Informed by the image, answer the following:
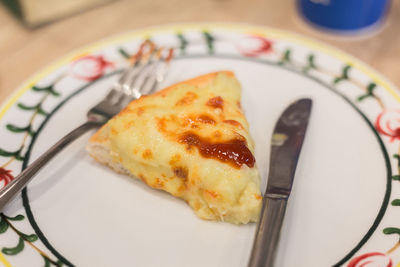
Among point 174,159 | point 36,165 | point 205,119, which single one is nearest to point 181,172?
point 174,159

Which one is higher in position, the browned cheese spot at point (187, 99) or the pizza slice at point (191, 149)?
the browned cheese spot at point (187, 99)

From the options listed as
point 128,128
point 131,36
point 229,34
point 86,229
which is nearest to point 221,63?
point 229,34

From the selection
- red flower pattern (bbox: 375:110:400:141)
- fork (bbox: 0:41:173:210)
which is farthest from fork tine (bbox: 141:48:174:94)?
red flower pattern (bbox: 375:110:400:141)

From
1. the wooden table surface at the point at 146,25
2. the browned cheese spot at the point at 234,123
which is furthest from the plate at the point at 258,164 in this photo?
the wooden table surface at the point at 146,25

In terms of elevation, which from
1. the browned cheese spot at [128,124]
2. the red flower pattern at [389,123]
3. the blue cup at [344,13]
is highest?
the blue cup at [344,13]

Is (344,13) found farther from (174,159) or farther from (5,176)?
(5,176)

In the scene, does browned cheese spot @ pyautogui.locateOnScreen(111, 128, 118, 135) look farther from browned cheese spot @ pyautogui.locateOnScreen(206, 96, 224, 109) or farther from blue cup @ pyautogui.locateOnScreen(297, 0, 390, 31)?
blue cup @ pyautogui.locateOnScreen(297, 0, 390, 31)

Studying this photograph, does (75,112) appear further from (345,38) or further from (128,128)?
(345,38)

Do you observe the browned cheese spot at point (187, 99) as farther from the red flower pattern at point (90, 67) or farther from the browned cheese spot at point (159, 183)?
the red flower pattern at point (90, 67)
